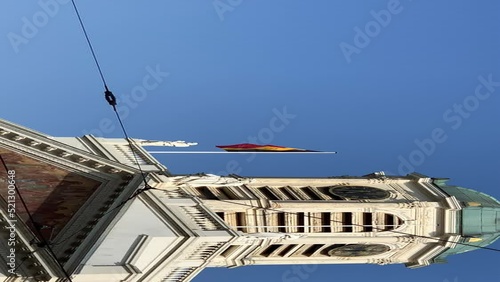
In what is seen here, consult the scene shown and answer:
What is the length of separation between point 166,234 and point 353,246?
50.9 ft

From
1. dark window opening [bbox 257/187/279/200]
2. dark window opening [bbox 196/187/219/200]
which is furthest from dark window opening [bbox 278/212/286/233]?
dark window opening [bbox 196/187/219/200]

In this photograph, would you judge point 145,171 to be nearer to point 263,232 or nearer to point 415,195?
point 263,232

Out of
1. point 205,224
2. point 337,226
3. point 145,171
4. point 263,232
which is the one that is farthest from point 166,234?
point 337,226

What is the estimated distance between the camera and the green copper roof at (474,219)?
5203 centimetres

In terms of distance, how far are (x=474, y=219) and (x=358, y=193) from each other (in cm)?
812

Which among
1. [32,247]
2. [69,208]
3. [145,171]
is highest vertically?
[145,171]

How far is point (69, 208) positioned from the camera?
38.7 m

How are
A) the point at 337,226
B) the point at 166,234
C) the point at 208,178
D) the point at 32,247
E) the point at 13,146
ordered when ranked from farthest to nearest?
1. the point at 337,226
2. the point at 208,178
3. the point at 13,146
4. the point at 166,234
5. the point at 32,247

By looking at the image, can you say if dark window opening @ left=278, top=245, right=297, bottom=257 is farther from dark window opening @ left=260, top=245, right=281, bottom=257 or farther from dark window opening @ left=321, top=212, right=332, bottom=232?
dark window opening @ left=321, top=212, right=332, bottom=232

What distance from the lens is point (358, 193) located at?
50.0 meters

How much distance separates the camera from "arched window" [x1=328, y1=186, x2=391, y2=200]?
49438mm

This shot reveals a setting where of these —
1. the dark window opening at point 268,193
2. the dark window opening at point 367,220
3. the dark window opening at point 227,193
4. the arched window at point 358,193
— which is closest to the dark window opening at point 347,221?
the dark window opening at point 367,220

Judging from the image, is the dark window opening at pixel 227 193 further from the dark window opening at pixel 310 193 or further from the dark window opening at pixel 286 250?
the dark window opening at pixel 310 193

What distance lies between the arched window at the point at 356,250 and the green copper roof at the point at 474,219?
15.2 feet
